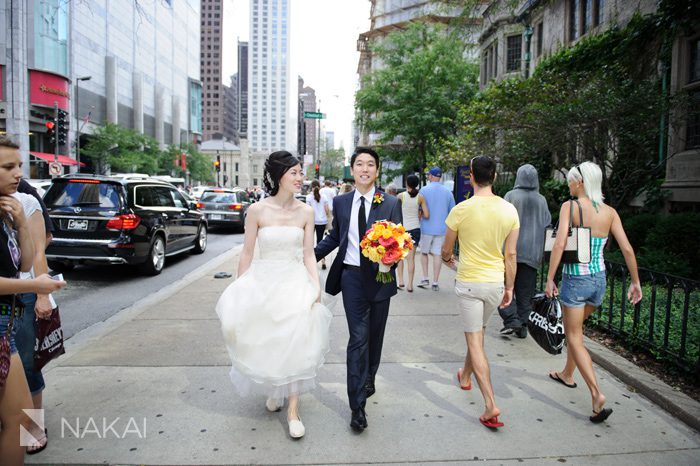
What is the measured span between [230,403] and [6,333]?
2.04 m

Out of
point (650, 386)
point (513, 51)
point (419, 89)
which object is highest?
point (513, 51)

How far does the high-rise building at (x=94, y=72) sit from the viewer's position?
4159 cm

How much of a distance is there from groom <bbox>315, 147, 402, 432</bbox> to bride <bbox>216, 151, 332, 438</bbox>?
226 mm

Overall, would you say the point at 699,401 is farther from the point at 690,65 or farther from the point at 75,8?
the point at 75,8

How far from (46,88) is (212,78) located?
14140cm

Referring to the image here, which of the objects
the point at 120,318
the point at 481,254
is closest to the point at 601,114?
the point at 481,254

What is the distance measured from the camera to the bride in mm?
3648

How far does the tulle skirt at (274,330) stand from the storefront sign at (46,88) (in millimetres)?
48751

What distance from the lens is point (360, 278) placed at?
3.98 meters

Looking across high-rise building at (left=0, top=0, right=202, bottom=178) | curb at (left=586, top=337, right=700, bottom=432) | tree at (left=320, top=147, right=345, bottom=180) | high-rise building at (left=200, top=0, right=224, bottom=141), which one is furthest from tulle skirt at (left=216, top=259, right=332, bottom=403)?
high-rise building at (left=200, top=0, right=224, bottom=141)

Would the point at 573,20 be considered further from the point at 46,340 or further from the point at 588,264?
the point at 46,340

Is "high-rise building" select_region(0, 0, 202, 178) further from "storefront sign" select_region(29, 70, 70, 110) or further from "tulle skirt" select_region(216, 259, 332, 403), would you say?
"tulle skirt" select_region(216, 259, 332, 403)

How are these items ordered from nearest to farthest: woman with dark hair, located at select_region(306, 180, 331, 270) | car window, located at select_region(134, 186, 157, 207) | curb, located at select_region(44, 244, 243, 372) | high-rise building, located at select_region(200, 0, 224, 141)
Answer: curb, located at select_region(44, 244, 243, 372), car window, located at select_region(134, 186, 157, 207), woman with dark hair, located at select_region(306, 180, 331, 270), high-rise building, located at select_region(200, 0, 224, 141)

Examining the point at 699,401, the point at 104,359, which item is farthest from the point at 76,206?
the point at 699,401
